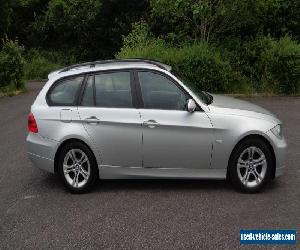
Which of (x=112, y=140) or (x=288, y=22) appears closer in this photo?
(x=112, y=140)

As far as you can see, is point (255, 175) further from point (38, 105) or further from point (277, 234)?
point (38, 105)

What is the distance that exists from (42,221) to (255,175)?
2817 mm

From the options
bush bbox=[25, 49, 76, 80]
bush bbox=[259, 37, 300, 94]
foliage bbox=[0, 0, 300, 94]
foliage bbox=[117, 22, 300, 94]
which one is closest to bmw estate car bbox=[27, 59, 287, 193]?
foliage bbox=[0, 0, 300, 94]

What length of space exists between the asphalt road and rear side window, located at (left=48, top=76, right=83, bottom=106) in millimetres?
1261

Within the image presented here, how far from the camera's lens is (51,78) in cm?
693

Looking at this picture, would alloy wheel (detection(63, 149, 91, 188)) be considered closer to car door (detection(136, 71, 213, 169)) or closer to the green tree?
car door (detection(136, 71, 213, 169))

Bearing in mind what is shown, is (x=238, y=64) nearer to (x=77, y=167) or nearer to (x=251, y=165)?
(x=251, y=165)

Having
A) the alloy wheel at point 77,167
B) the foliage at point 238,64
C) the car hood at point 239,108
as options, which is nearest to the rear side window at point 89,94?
the alloy wheel at point 77,167

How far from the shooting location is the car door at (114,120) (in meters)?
6.43

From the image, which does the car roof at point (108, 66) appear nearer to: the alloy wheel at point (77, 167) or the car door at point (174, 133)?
the car door at point (174, 133)

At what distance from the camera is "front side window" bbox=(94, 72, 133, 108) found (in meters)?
6.56

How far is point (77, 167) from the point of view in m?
6.62

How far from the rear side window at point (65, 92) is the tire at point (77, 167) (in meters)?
0.63

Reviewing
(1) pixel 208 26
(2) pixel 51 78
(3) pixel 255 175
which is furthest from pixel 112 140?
(1) pixel 208 26
